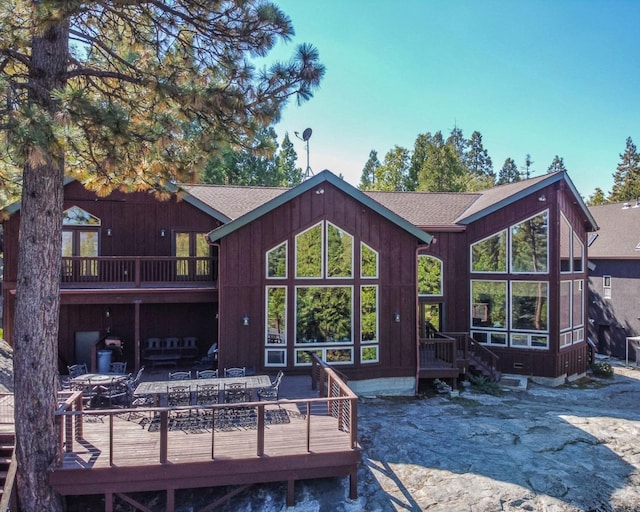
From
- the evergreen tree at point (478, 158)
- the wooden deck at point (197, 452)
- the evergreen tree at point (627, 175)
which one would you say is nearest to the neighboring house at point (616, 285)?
the wooden deck at point (197, 452)

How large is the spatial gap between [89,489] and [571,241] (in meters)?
15.0

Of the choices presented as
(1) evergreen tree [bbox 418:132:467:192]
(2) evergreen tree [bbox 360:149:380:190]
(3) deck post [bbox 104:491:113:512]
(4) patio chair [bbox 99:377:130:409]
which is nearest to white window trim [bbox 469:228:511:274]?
(4) patio chair [bbox 99:377:130:409]

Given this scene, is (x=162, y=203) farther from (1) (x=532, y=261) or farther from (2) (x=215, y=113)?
(1) (x=532, y=261)

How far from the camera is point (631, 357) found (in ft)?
64.2

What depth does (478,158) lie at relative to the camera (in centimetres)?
5812

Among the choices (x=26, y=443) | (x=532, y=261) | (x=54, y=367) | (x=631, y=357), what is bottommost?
(x=631, y=357)

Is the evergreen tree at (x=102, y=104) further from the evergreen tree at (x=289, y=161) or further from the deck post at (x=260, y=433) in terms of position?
the evergreen tree at (x=289, y=161)

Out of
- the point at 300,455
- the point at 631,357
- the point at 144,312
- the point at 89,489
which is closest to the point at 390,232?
the point at 300,455

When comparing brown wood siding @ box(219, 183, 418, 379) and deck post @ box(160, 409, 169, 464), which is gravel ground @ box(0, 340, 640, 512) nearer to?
deck post @ box(160, 409, 169, 464)

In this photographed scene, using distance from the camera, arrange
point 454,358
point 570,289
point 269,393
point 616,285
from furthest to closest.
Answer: point 616,285, point 570,289, point 454,358, point 269,393

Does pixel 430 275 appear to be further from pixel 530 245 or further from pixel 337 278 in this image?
pixel 337 278

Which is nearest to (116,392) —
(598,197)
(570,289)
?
(570,289)

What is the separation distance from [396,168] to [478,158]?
30035 mm

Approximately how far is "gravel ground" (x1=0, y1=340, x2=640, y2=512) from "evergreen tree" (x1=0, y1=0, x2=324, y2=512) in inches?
95.1
